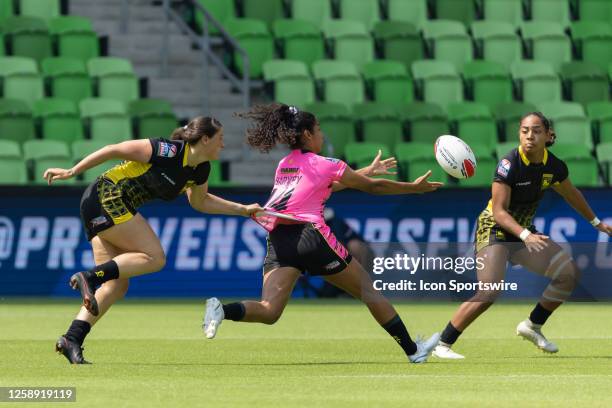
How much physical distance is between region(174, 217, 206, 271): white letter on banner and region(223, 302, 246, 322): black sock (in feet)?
30.6

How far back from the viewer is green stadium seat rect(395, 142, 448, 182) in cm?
2211

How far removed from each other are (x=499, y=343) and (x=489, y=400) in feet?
15.6

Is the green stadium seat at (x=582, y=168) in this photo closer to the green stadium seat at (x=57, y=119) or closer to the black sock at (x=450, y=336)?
the green stadium seat at (x=57, y=119)

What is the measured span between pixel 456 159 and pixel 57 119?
11.5 m

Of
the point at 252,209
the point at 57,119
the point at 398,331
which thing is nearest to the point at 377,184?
the point at 252,209

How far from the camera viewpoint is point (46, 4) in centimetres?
2461

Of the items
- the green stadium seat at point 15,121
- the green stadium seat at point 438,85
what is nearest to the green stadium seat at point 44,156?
the green stadium seat at point 15,121

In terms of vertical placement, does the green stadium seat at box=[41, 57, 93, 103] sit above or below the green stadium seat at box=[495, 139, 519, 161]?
above

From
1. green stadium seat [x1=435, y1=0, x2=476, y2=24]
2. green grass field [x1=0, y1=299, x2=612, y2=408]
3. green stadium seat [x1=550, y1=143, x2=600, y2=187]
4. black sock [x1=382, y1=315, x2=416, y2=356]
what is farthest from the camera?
green stadium seat [x1=435, y1=0, x2=476, y2=24]

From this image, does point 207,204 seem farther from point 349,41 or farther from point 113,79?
point 349,41

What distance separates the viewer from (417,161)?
2211 cm

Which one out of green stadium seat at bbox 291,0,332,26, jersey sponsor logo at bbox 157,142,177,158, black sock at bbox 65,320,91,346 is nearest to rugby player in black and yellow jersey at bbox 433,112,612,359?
jersey sponsor logo at bbox 157,142,177,158

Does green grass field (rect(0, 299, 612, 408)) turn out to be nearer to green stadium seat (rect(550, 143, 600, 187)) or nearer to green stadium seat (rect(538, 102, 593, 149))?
green stadium seat (rect(550, 143, 600, 187))

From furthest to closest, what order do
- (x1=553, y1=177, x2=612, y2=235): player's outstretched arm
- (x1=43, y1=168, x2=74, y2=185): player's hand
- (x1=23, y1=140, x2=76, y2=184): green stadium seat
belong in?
1. (x1=23, y1=140, x2=76, y2=184): green stadium seat
2. (x1=553, y1=177, x2=612, y2=235): player's outstretched arm
3. (x1=43, y1=168, x2=74, y2=185): player's hand
